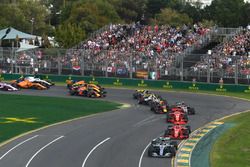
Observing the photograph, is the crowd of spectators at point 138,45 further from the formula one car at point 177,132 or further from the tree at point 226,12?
the formula one car at point 177,132

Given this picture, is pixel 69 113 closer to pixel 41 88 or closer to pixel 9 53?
pixel 41 88

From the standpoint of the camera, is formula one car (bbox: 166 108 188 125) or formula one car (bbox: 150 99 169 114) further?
formula one car (bbox: 150 99 169 114)

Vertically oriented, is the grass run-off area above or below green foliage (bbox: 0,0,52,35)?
below

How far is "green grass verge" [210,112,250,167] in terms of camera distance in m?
32.4

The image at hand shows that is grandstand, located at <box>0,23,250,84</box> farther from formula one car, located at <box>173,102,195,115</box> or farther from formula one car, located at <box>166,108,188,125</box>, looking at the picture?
formula one car, located at <box>166,108,188,125</box>

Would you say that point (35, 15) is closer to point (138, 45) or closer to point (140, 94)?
point (138, 45)

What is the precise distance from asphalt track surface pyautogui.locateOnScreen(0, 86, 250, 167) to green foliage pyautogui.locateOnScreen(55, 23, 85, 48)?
3711 cm

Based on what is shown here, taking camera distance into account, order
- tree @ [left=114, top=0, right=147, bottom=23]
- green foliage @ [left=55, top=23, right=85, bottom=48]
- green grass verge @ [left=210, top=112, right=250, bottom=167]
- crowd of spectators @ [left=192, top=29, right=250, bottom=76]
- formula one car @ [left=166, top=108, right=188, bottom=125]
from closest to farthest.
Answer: green grass verge @ [left=210, top=112, right=250, bottom=167], formula one car @ [left=166, top=108, right=188, bottom=125], crowd of spectators @ [left=192, top=29, right=250, bottom=76], green foliage @ [left=55, top=23, right=85, bottom=48], tree @ [left=114, top=0, right=147, bottom=23]

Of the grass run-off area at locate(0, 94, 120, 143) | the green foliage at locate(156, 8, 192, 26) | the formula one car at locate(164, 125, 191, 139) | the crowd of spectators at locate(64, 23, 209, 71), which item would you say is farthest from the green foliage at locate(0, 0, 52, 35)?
the formula one car at locate(164, 125, 191, 139)

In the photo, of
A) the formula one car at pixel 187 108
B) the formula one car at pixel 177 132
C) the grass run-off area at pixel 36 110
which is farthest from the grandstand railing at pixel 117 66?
the formula one car at pixel 177 132

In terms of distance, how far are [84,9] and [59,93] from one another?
40.4 meters

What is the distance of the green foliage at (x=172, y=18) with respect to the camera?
3984 inches

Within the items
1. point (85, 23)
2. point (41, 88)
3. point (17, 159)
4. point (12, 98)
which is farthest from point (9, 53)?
point (17, 159)

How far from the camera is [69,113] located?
49.2 m
